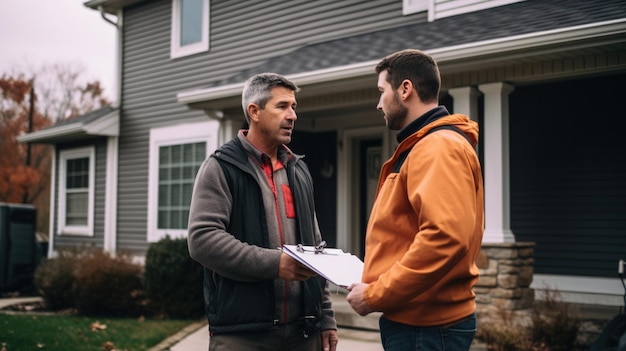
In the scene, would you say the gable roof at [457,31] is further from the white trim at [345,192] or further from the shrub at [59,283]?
the shrub at [59,283]

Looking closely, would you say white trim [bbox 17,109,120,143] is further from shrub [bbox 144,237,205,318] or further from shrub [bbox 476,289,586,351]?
shrub [bbox 476,289,586,351]

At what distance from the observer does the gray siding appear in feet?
31.7

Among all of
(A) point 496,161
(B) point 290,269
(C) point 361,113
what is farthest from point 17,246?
(B) point 290,269

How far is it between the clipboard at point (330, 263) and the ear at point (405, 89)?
685 mm

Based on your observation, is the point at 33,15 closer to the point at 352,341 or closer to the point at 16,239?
the point at 16,239

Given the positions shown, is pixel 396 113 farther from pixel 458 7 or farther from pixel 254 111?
pixel 458 7

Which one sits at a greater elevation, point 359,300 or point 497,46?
point 497,46

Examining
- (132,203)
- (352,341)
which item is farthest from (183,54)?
(352,341)

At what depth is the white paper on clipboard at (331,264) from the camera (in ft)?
7.77

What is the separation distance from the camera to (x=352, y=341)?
675cm

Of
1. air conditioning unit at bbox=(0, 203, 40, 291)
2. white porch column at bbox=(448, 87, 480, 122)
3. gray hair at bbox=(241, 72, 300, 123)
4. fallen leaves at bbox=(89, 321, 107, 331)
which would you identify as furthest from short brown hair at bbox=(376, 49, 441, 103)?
air conditioning unit at bbox=(0, 203, 40, 291)

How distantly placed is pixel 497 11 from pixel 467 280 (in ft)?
20.4

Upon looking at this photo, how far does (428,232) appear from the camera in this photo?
2016 mm

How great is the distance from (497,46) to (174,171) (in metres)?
6.98
